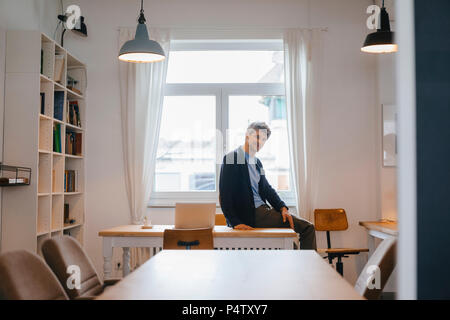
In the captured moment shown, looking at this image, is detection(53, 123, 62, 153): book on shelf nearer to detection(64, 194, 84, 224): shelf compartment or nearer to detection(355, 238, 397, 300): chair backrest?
detection(64, 194, 84, 224): shelf compartment

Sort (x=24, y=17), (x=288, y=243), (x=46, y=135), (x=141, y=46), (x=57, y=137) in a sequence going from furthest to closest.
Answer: (x=57, y=137) → (x=24, y=17) → (x=46, y=135) → (x=141, y=46) → (x=288, y=243)

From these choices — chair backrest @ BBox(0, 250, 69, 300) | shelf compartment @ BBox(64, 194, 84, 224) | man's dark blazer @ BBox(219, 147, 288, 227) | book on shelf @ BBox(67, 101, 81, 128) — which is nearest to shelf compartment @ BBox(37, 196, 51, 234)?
shelf compartment @ BBox(64, 194, 84, 224)

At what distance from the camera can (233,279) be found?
214 cm

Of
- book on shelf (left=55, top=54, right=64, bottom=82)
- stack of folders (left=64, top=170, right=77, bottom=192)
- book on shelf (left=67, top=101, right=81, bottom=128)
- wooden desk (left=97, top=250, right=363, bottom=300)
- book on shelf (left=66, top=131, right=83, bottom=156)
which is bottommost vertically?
wooden desk (left=97, top=250, right=363, bottom=300)

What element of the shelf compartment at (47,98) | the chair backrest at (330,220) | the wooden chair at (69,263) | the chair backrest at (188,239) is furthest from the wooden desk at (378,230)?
the shelf compartment at (47,98)

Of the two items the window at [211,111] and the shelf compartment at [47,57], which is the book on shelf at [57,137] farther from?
the window at [211,111]

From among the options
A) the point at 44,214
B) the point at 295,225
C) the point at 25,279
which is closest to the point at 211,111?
the point at 295,225

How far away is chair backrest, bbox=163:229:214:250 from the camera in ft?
11.4

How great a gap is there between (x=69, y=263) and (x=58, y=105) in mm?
2671

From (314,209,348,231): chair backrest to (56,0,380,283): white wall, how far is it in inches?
7.7

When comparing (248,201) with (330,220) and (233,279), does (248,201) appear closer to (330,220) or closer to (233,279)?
(330,220)

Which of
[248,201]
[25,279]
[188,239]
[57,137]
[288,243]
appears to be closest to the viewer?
[25,279]

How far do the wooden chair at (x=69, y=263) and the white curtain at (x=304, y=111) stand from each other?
3037 mm

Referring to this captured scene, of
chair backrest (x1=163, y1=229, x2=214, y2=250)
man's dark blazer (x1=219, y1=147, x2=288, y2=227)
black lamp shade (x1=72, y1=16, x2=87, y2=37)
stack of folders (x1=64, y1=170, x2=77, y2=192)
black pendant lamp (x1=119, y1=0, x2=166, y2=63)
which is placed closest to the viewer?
chair backrest (x1=163, y1=229, x2=214, y2=250)
